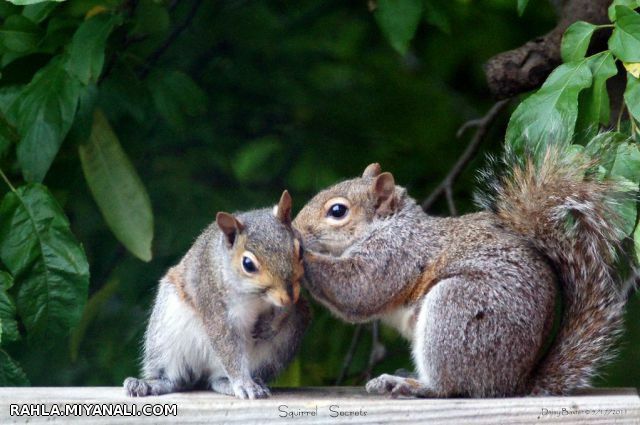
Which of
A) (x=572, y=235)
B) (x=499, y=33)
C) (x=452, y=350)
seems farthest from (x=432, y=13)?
(x=452, y=350)

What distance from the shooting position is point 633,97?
1.93m

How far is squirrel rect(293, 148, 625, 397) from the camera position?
2.00 metres

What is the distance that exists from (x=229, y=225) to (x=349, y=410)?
0.44 meters

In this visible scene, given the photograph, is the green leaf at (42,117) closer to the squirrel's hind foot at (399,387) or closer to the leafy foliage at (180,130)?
the leafy foliage at (180,130)

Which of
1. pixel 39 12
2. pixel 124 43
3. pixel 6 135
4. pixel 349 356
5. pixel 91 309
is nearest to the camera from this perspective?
pixel 6 135

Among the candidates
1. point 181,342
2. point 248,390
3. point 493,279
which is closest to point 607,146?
point 493,279

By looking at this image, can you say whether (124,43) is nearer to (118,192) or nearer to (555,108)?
(118,192)

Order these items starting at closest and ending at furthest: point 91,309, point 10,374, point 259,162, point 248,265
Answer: point 248,265 < point 10,374 < point 91,309 < point 259,162

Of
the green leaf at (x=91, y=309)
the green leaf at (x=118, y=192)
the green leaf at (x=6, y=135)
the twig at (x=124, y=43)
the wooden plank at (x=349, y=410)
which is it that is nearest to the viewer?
the wooden plank at (x=349, y=410)

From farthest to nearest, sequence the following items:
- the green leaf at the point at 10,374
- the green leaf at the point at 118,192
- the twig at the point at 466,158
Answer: the twig at the point at 466,158 < the green leaf at the point at 118,192 < the green leaf at the point at 10,374

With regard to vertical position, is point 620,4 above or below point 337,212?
above

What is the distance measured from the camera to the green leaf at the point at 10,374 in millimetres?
2268

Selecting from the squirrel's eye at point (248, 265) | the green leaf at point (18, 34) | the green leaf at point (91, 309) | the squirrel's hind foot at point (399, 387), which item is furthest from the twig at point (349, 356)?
the green leaf at point (18, 34)

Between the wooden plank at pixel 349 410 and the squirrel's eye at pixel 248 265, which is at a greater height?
the squirrel's eye at pixel 248 265
